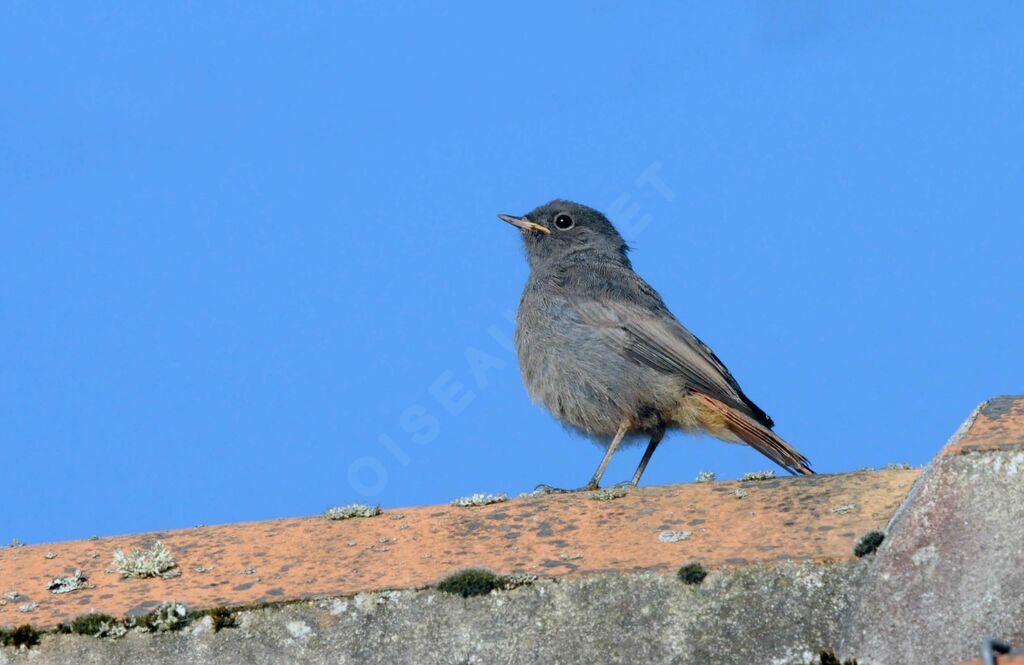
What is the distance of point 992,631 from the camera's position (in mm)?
5047

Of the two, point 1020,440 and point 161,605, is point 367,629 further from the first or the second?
point 1020,440

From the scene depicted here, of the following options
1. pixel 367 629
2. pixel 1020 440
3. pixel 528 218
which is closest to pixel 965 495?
pixel 1020 440

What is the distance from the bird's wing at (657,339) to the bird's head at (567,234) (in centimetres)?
109

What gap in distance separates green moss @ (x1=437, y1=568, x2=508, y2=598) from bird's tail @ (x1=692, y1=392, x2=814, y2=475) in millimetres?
4292

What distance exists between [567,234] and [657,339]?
2.01 meters

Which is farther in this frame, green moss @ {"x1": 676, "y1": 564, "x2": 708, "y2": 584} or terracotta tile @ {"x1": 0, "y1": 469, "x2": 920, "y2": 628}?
terracotta tile @ {"x1": 0, "y1": 469, "x2": 920, "y2": 628}

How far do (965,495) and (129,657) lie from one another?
334cm

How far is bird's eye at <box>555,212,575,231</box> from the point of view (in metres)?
12.2

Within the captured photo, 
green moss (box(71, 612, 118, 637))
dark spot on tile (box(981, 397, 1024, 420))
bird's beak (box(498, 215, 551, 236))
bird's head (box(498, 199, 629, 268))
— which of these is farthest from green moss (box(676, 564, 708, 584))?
bird's beak (box(498, 215, 551, 236))

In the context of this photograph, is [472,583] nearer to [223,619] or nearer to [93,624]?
[223,619]

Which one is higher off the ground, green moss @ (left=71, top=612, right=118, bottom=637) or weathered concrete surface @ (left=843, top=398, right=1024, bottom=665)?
green moss @ (left=71, top=612, right=118, bottom=637)

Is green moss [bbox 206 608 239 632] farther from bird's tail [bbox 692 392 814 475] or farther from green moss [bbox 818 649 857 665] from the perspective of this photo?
bird's tail [bbox 692 392 814 475]

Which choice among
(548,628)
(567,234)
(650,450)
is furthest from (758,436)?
(548,628)

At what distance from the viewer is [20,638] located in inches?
242
